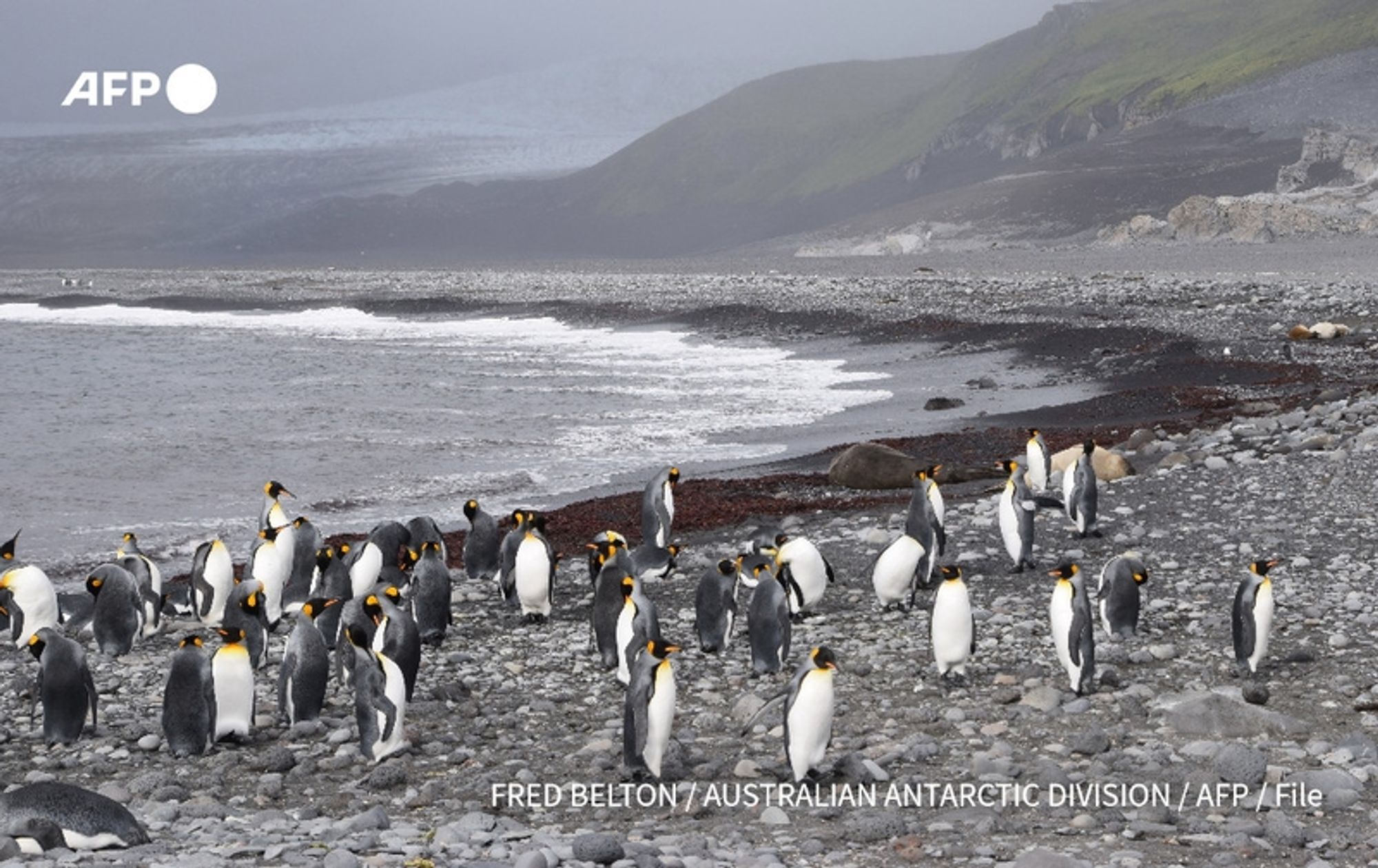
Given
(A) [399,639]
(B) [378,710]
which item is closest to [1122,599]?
(A) [399,639]

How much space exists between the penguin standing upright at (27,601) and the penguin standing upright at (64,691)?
2150mm

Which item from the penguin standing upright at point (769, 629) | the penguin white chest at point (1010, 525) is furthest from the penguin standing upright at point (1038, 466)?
the penguin standing upright at point (769, 629)

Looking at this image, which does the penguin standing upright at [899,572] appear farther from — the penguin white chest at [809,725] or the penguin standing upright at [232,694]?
the penguin standing upright at [232,694]

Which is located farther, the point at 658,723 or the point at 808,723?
the point at 658,723

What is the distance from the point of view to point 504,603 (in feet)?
31.2

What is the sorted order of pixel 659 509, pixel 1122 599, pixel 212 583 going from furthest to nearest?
pixel 659 509 < pixel 212 583 < pixel 1122 599

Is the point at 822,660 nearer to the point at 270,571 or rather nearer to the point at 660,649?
the point at 660,649

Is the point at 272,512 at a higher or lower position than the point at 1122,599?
higher

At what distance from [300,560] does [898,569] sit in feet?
12.2

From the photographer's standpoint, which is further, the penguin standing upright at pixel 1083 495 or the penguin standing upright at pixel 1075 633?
the penguin standing upright at pixel 1083 495

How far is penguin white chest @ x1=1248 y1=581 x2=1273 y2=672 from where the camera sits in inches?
267

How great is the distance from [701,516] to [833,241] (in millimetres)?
137673

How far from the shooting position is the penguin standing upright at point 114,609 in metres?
8.55

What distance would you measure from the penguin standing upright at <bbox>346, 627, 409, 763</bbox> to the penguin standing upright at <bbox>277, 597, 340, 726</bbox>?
0.51 m
